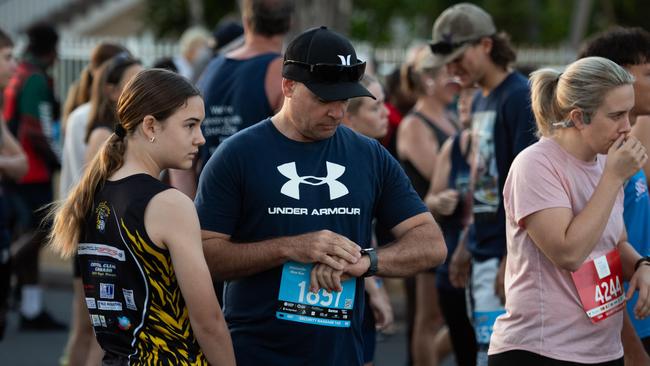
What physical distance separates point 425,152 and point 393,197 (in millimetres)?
3465

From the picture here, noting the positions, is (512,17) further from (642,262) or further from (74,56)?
(642,262)

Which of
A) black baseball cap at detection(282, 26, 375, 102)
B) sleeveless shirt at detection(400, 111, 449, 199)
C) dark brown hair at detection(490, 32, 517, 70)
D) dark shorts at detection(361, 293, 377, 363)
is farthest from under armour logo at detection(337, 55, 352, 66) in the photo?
sleeveless shirt at detection(400, 111, 449, 199)

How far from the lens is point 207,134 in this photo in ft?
20.0

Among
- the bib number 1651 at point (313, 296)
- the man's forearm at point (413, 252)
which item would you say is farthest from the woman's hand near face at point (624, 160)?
the bib number 1651 at point (313, 296)

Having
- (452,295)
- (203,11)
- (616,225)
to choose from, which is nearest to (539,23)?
(203,11)

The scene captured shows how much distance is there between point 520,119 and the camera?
581 cm

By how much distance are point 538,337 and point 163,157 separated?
4.82 ft

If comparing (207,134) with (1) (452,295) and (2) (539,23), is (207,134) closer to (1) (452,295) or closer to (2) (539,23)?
(1) (452,295)

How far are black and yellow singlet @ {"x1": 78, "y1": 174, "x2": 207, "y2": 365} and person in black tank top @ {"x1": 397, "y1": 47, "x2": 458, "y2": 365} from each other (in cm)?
367

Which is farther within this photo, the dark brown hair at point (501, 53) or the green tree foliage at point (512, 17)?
the green tree foliage at point (512, 17)

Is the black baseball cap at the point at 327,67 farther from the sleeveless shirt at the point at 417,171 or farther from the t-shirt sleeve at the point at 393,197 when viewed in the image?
the sleeveless shirt at the point at 417,171

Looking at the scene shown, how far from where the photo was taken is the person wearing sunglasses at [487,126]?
5.89m

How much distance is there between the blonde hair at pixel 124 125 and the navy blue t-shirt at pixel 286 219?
0.29 meters

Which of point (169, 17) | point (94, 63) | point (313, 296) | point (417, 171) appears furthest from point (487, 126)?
point (169, 17)
